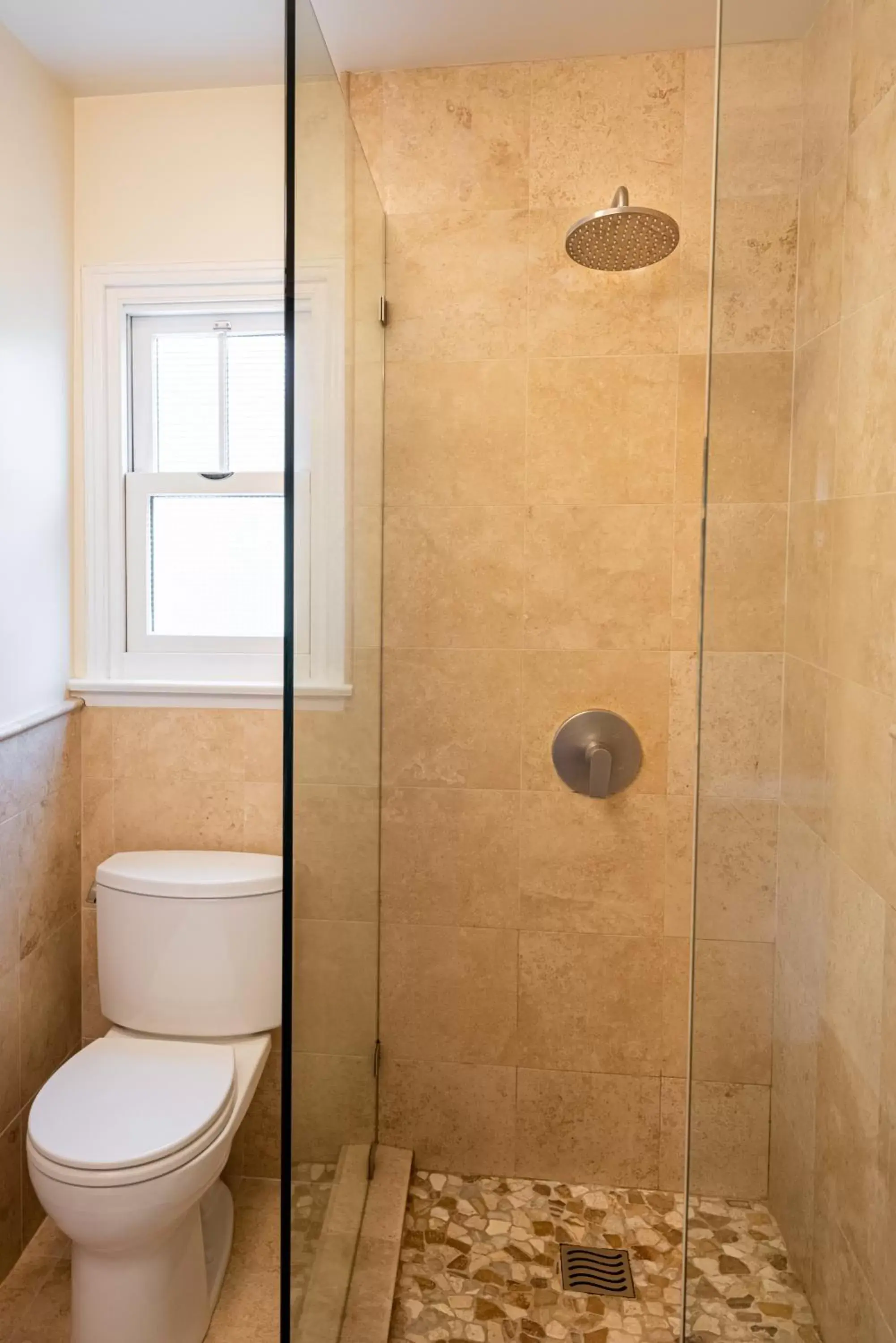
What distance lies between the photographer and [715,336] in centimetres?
93

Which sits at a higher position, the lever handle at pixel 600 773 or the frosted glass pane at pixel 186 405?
the frosted glass pane at pixel 186 405

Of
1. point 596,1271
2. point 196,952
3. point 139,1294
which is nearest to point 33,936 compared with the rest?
point 196,952

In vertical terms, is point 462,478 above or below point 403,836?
above

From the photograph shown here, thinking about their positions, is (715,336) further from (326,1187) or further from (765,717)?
(326,1187)

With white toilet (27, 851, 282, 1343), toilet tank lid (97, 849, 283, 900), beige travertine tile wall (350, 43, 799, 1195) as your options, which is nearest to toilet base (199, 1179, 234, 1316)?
white toilet (27, 851, 282, 1343)

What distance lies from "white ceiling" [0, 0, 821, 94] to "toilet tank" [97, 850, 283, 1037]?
166 centimetres

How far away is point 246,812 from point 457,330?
3.75 ft

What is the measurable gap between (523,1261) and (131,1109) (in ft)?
2.64

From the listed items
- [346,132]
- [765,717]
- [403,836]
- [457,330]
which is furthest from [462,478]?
[765,717]

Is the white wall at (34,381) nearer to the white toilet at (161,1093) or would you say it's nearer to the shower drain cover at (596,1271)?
the white toilet at (161,1093)

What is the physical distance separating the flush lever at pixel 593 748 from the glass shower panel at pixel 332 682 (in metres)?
0.39

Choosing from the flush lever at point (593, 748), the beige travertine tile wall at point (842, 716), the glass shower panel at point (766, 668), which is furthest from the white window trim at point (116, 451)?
the beige travertine tile wall at point (842, 716)

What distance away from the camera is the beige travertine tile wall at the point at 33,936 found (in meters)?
1.70

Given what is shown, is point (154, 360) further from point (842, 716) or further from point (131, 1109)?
point (842, 716)
